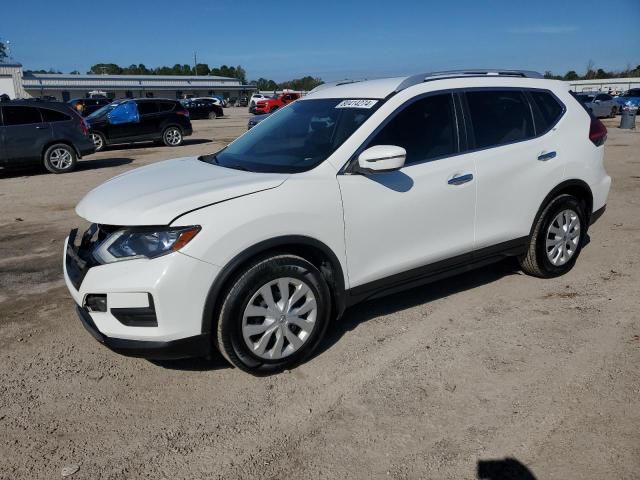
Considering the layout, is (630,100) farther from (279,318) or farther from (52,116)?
(279,318)

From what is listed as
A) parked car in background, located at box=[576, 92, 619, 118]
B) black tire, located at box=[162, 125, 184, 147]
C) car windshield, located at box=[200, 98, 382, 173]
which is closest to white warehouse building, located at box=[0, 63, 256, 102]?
black tire, located at box=[162, 125, 184, 147]

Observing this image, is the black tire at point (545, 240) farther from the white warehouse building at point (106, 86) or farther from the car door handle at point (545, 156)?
the white warehouse building at point (106, 86)

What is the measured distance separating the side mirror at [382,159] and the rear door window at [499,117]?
104 cm

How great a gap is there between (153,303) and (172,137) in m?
16.8

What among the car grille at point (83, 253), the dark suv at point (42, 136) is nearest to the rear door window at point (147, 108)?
the dark suv at point (42, 136)

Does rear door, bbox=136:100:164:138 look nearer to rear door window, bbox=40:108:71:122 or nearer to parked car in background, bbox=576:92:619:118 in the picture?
rear door window, bbox=40:108:71:122

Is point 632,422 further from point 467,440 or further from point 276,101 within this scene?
point 276,101

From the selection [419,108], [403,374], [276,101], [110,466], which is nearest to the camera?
[110,466]

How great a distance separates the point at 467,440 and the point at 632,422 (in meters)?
0.91

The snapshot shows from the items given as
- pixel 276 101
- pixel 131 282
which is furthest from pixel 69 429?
pixel 276 101

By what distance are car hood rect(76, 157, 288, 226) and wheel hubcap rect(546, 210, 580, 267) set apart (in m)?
2.70

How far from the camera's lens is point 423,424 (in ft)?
9.43

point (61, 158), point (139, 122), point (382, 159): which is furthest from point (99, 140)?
point (382, 159)

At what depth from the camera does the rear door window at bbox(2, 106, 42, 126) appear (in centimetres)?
1151
